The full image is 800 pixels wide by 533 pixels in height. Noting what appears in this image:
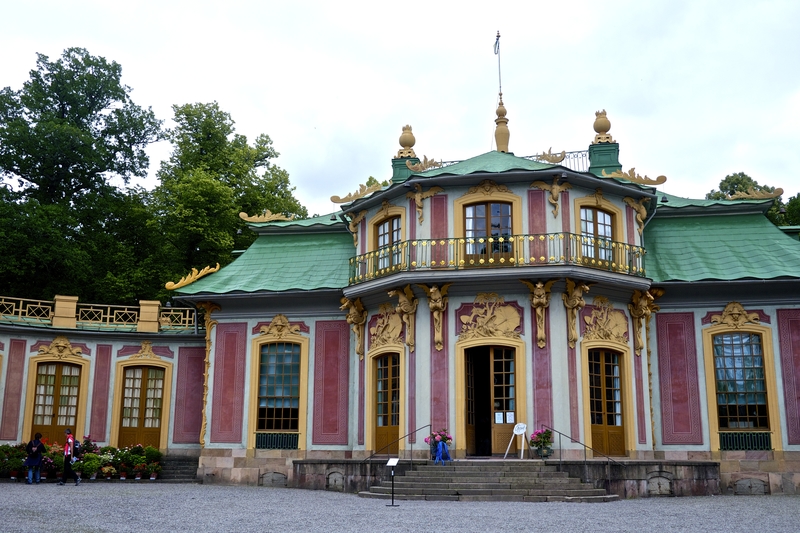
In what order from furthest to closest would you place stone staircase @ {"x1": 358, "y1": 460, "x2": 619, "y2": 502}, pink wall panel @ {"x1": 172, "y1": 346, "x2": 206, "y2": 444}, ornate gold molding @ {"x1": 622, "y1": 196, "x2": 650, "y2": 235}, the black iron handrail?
pink wall panel @ {"x1": 172, "y1": 346, "x2": 206, "y2": 444} < ornate gold molding @ {"x1": 622, "y1": 196, "x2": 650, "y2": 235} < the black iron handrail < stone staircase @ {"x1": 358, "y1": 460, "x2": 619, "y2": 502}

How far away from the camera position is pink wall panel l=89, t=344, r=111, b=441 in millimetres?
24094

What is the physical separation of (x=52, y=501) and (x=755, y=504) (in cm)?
1244

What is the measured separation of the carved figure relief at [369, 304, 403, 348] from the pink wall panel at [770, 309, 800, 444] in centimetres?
887

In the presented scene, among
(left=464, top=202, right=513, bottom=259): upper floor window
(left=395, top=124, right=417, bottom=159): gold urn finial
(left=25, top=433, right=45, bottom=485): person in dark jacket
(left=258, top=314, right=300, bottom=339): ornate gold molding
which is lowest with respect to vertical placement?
(left=25, top=433, right=45, bottom=485): person in dark jacket

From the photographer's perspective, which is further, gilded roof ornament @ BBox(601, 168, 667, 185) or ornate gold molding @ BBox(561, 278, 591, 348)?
gilded roof ornament @ BBox(601, 168, 667, 185)

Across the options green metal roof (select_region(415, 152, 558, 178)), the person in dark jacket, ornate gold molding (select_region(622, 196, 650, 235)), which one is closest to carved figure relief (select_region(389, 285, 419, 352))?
green metal roof (select_region(415, 152, 558, 178))

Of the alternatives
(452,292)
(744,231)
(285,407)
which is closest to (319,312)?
(285,407)

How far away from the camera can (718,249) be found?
69.8 ft

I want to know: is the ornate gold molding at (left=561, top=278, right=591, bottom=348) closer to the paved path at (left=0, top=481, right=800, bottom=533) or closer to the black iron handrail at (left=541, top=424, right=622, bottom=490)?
the black iron handrail at (left=541, top=424, right=622, bottom=490)

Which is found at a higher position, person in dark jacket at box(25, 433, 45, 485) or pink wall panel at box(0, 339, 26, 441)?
pink wall panel at box(0, 339, 26, 441)

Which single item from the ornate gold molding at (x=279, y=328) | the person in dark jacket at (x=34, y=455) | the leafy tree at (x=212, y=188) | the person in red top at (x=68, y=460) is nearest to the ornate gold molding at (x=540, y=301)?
the ornate gold molding at (x=279, y=328)

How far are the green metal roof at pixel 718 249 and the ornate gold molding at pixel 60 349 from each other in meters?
15.7

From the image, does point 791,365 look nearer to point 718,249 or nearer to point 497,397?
point 718,249

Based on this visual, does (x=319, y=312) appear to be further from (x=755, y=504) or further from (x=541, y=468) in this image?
(x=755, y=504)
